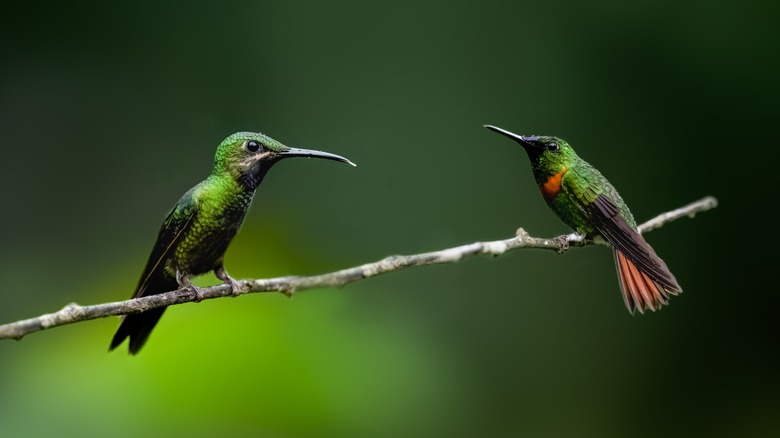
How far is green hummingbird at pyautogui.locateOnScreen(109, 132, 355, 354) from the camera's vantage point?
127cm

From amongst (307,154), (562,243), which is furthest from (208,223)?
(562,243)

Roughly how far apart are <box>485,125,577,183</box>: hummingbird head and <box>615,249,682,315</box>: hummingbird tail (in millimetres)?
287

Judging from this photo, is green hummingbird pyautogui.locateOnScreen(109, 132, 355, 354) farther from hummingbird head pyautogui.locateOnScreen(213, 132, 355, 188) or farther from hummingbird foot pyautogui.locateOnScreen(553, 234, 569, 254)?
hummingbird foot pyautogui.locateOnScreen(553, 234, 569, 254)

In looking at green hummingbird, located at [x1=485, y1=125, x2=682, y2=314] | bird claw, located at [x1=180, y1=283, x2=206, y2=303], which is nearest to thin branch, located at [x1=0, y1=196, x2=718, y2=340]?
bird claw, located at [x1=180, y1=283, x2=206, y2=303]

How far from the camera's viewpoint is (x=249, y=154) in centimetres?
128

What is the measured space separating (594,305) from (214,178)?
74.2 inches

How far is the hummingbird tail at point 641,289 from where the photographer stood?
157 centimetres

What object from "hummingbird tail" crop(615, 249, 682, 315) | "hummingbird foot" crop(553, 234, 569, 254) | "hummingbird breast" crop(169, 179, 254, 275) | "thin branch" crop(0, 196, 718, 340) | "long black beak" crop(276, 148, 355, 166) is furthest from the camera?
"hummingbird foot" crop(553, 234, 569, 254)

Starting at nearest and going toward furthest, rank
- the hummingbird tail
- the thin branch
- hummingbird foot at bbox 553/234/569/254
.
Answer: the thin branch → the hummingbird tail → hummingbird foot at bbox 553/234/569/254

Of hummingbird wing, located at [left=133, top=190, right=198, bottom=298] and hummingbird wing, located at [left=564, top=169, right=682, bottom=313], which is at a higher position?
hummingbird wing, located at [left=133, top=190, right=198, bottom=298]

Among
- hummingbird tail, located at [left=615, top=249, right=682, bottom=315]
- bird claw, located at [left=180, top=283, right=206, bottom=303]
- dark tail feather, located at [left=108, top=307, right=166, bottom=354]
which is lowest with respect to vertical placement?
Result: hummingbird tail, located at [left=615, top=249, right=682, bottom=315]

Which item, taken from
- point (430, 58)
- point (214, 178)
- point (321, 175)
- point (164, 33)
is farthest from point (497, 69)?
point (214, 178)

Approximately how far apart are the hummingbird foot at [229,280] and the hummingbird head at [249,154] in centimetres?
17

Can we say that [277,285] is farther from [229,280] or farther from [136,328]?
[136,328]
